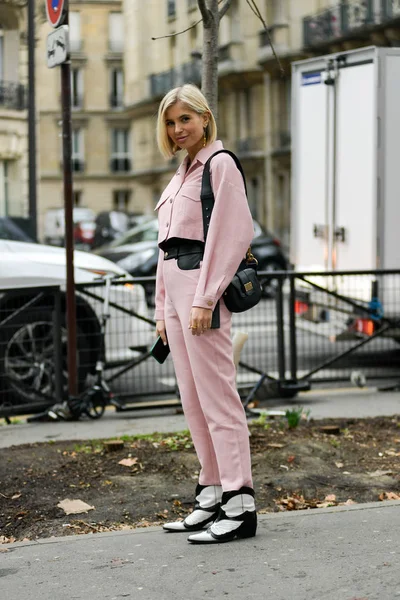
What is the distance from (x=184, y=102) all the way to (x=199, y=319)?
0.92 metres

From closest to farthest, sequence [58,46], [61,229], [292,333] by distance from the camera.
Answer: [58,46]
[292,333]
[61,229]

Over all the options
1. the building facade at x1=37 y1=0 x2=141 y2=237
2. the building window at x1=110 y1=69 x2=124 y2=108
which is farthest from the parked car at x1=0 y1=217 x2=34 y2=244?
the building window at x1=110 y1=69 x2=124 y2=108

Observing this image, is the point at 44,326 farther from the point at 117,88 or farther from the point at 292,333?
the point at 117,88

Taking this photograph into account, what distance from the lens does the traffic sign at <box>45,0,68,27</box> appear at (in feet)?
24.7

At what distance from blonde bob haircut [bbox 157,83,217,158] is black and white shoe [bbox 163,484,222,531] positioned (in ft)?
4.80

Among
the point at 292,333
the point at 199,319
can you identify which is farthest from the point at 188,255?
the point at 292,333

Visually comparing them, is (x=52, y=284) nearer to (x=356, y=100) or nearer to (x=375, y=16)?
(x=356, y=100)

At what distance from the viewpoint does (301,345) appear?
9.61 m

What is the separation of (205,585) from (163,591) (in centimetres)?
16

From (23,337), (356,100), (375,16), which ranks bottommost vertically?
(23,337)

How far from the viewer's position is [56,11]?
7621 millimetres

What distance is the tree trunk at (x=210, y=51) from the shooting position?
6.75m

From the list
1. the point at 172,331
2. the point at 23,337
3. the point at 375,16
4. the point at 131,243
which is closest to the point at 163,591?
the point at 172,331

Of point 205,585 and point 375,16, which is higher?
point 375,16
